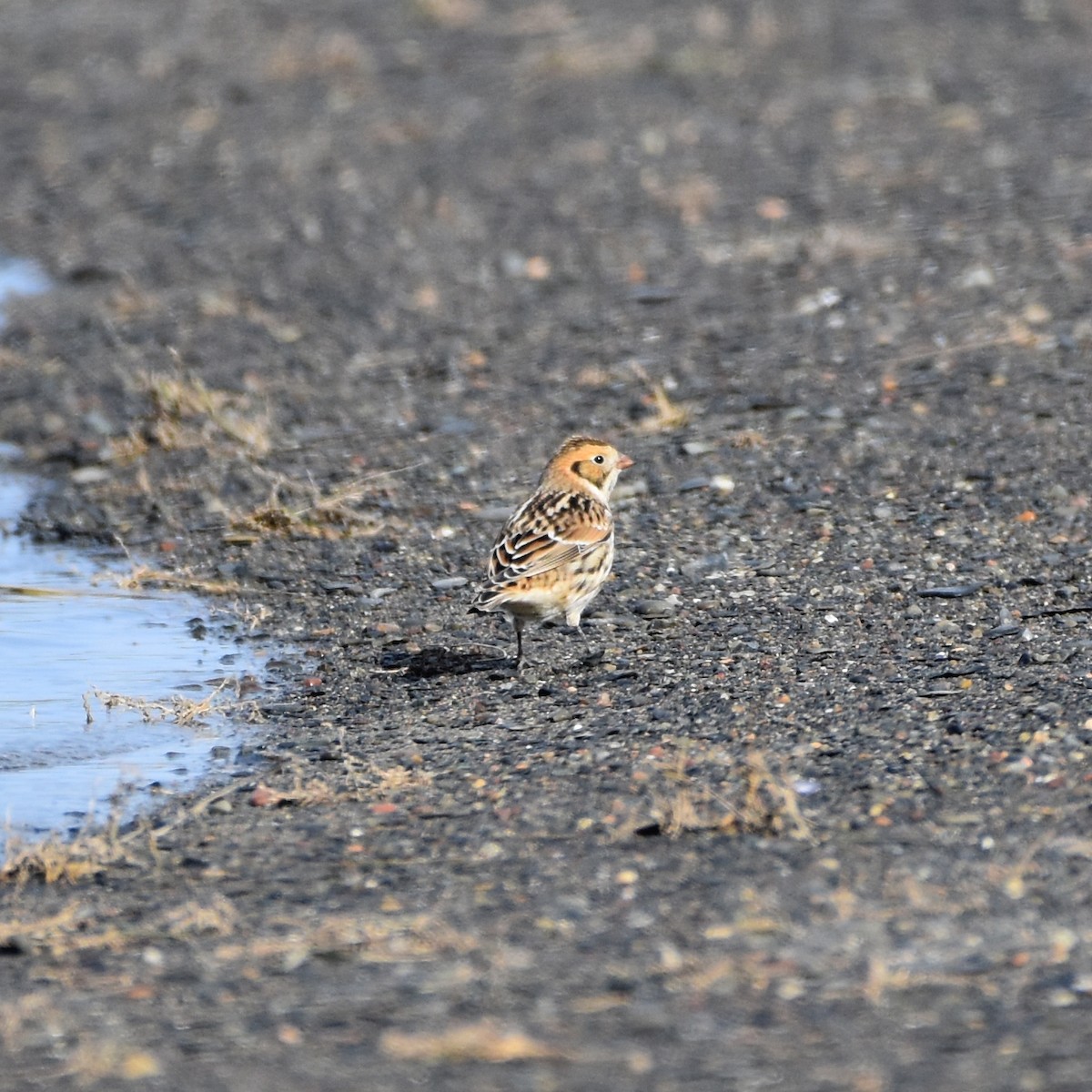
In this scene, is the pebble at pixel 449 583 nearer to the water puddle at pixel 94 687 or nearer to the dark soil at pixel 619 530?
the dark soil at pixel 619 530

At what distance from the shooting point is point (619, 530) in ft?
32.9

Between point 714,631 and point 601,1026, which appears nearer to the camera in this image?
point 601,1026

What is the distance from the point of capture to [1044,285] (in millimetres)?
13164

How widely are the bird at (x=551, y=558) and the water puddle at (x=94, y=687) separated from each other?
3.81 feet

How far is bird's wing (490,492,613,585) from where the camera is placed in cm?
824

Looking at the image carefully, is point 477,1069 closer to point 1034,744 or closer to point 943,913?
point 943,913

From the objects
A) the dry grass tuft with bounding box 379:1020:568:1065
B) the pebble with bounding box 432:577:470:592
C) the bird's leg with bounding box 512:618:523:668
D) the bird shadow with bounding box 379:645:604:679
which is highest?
the pebble with bounding box 432:577:470:592

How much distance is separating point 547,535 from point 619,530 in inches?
63.7

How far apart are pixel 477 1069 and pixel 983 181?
12.4 metres

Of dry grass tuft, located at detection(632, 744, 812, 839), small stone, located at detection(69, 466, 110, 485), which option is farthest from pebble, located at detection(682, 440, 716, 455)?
dry grass tuft, located at detection(632, 744, 812, 839)

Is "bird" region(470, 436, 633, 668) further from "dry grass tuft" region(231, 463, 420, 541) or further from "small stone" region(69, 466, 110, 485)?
"small stone" region(69, 466, 110, 485)

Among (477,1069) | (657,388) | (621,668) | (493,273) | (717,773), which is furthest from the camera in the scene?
(493,273)

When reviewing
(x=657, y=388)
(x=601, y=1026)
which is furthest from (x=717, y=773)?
(x=657, y=388)

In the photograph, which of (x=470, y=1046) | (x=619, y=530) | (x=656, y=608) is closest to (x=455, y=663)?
(x=656, y=608)
